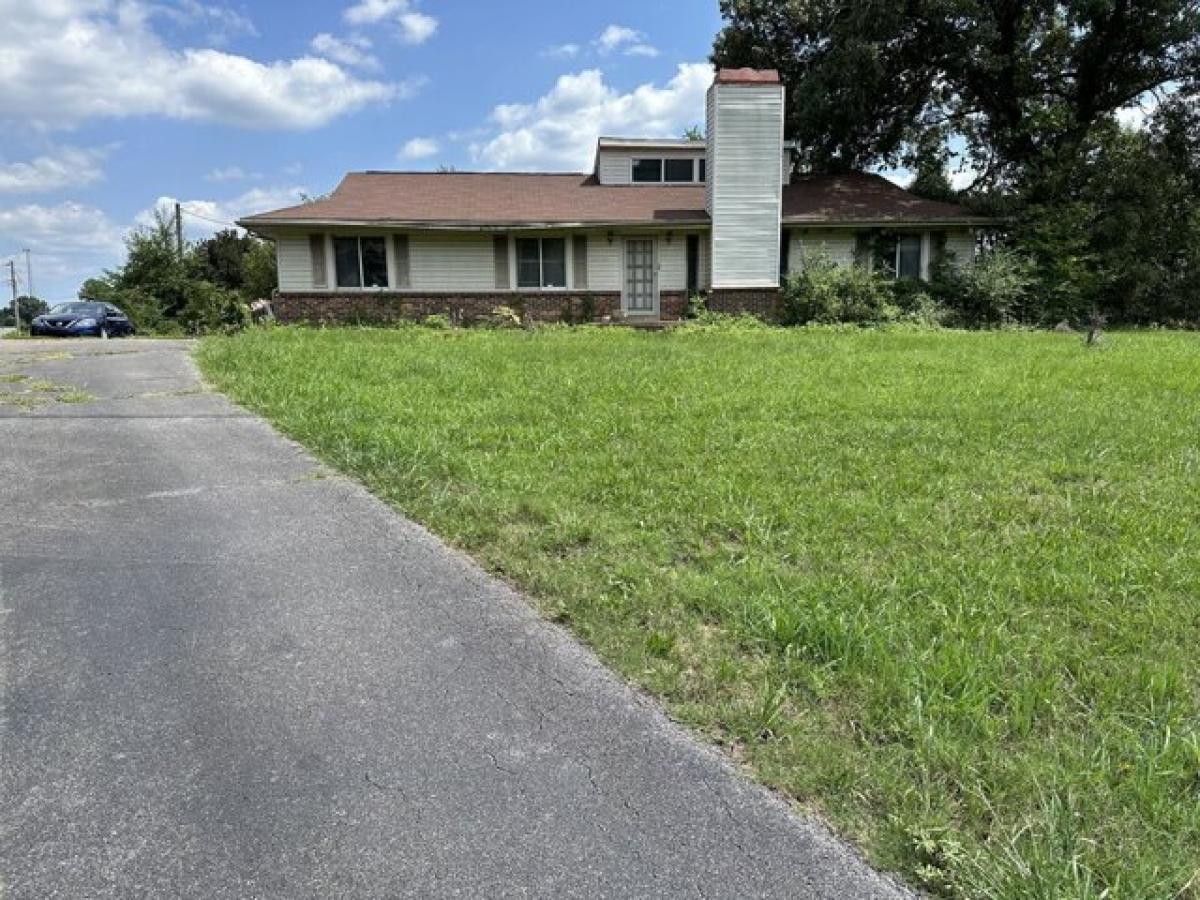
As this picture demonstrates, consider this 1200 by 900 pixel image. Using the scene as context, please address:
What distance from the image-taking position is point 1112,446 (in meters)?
6.43

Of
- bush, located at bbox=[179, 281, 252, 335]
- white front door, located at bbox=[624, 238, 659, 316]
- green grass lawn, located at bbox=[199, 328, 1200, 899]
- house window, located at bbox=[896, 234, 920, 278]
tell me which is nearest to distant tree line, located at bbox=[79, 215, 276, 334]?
bush, located at bbox=[179, 281, 252, 335]

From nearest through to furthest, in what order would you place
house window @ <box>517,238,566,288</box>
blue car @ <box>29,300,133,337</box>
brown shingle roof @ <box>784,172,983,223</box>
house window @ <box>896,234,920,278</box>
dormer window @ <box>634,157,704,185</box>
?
1. house window @ <box>517,238,566,288</box>
2. brown shingle roof @ <box>784,172,983,223</box>
3. house window @ <box>896,234,920,278</box>
4. dormer window @ <box>634,157,704,185</box>
5. blue car @ <box>29,300,133,337</box>

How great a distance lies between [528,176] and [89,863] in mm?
23994

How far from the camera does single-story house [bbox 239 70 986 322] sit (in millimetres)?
20500

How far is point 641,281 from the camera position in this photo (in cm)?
2178

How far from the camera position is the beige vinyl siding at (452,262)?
2109 cm

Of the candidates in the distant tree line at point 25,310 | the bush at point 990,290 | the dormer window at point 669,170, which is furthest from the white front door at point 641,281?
the distant tree line at point 25,310

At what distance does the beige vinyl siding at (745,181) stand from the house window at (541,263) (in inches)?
153

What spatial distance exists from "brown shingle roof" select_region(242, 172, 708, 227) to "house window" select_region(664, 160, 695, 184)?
63cm

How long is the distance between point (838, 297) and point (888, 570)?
17258 mm

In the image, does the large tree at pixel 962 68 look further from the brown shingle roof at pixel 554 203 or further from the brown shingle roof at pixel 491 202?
the brown shingle roof at pixel 491 202

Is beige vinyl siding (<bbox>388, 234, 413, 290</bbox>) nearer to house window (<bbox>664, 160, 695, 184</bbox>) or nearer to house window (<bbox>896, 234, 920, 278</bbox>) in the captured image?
house window (<bbox>664, 160, 695, 184</bbox>)

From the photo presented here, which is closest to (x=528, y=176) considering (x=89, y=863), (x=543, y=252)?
(x=543, y=252)

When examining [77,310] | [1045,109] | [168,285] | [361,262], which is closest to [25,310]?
[168,285]
